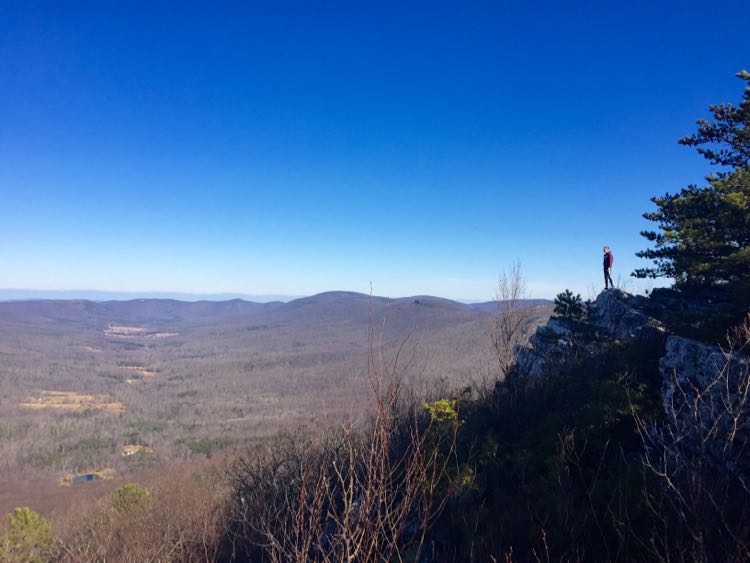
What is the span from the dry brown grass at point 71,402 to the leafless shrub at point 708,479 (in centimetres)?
13462

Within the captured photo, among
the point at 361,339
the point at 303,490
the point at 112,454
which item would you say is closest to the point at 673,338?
the point at 303,490

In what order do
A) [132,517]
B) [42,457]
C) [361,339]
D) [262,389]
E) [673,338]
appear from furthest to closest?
[361,339], [262,389], [42,457], [132,517], [673,338]

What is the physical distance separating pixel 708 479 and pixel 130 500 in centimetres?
2250

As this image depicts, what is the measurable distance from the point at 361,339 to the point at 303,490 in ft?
617

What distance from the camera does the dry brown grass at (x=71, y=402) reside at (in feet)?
380

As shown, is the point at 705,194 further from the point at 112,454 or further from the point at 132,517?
the point at 112,454

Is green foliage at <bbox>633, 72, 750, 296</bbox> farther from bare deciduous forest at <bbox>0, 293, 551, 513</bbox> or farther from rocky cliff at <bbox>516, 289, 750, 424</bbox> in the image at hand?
bare deciduous forest at <bbox>0, 293, 551, 513</bbox>

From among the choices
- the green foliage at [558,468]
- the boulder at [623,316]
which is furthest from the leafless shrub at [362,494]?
the boulder at [623,316]

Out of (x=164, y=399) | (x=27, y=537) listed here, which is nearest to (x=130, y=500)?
(x=27, y=537)

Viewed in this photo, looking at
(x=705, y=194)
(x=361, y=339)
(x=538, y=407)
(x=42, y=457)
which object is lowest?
(x=42, y=457)

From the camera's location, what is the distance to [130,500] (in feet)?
63.6

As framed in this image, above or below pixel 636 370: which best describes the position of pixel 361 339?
below

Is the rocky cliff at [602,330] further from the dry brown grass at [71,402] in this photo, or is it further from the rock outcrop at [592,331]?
the dry brown grass at [71,402]

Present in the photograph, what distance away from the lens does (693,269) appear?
1175 centimetres
